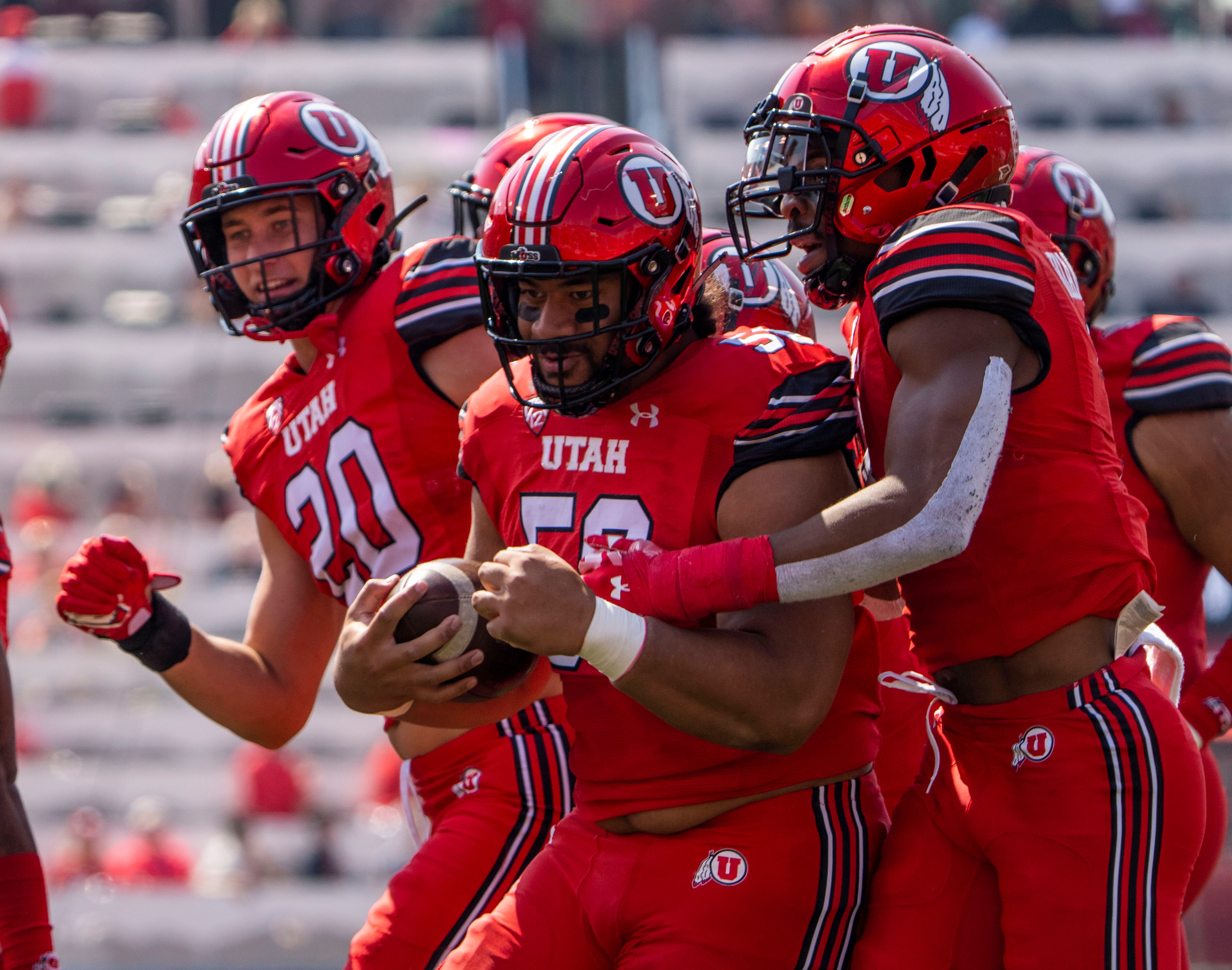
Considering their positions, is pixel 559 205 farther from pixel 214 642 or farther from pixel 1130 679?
pixel 214 642

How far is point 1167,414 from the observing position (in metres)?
3.26

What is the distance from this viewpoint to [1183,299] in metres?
10.6

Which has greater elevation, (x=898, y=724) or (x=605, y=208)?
(x=605, y=208)

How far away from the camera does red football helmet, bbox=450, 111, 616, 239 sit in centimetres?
373

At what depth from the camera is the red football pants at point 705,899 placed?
95.7 inches

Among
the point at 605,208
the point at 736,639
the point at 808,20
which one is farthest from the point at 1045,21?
the point at 736,639

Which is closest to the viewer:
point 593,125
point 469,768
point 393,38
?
point 593,125

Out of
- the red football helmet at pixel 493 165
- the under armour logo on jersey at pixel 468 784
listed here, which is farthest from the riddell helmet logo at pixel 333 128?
the under armour logo on jersey at pixel 468 784

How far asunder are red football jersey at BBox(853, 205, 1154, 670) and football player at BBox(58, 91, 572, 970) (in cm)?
98

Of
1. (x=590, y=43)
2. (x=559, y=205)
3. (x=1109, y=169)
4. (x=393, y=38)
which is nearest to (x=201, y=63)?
(x=393, y=38)

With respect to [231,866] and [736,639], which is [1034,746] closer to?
[736,639]

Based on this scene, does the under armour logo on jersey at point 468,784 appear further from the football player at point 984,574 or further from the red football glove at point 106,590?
the football player at point 984,574

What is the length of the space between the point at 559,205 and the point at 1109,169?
402 inches

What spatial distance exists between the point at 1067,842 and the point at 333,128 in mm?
2226
